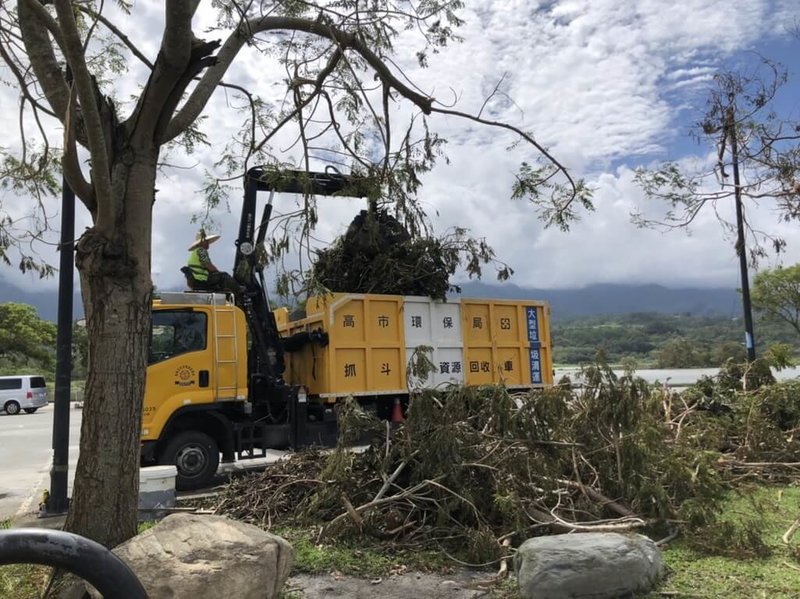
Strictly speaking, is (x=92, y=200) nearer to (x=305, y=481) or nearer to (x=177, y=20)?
(x=177, y=20)

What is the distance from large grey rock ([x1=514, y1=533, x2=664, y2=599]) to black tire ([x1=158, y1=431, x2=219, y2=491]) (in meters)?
Result: 6.10

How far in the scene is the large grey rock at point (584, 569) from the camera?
4.38m

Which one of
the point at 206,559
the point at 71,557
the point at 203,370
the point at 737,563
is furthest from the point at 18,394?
the point at 71,557

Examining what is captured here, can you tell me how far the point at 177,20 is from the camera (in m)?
4.71

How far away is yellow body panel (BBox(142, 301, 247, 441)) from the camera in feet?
30.7

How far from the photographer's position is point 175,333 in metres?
9.67

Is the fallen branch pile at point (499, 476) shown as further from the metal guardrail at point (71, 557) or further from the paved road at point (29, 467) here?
the metal guardrail at point (71, 557)

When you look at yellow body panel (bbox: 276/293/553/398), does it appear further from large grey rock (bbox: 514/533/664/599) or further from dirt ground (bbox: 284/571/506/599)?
large grey rock (bbox: 514/533/664/599)

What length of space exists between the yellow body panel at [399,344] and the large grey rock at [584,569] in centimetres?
567

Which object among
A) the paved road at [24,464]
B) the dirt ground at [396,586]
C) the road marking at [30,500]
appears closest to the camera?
the dirt ground at [396,586]

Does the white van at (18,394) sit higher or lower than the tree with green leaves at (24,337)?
lower

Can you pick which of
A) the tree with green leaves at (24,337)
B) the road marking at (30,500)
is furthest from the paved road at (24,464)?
the tree with green leaves at (24,337)

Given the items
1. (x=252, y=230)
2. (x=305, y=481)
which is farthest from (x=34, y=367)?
(x=305, y=481)

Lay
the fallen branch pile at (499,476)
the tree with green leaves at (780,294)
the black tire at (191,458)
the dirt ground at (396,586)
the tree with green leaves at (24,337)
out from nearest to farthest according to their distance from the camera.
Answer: the dirt ground at (396,586) → the fallen branch pile at (499,476) → the black tire at (191,458) → the tree with green leaves at (780,294) → the tree with green leaves at (24,337)
